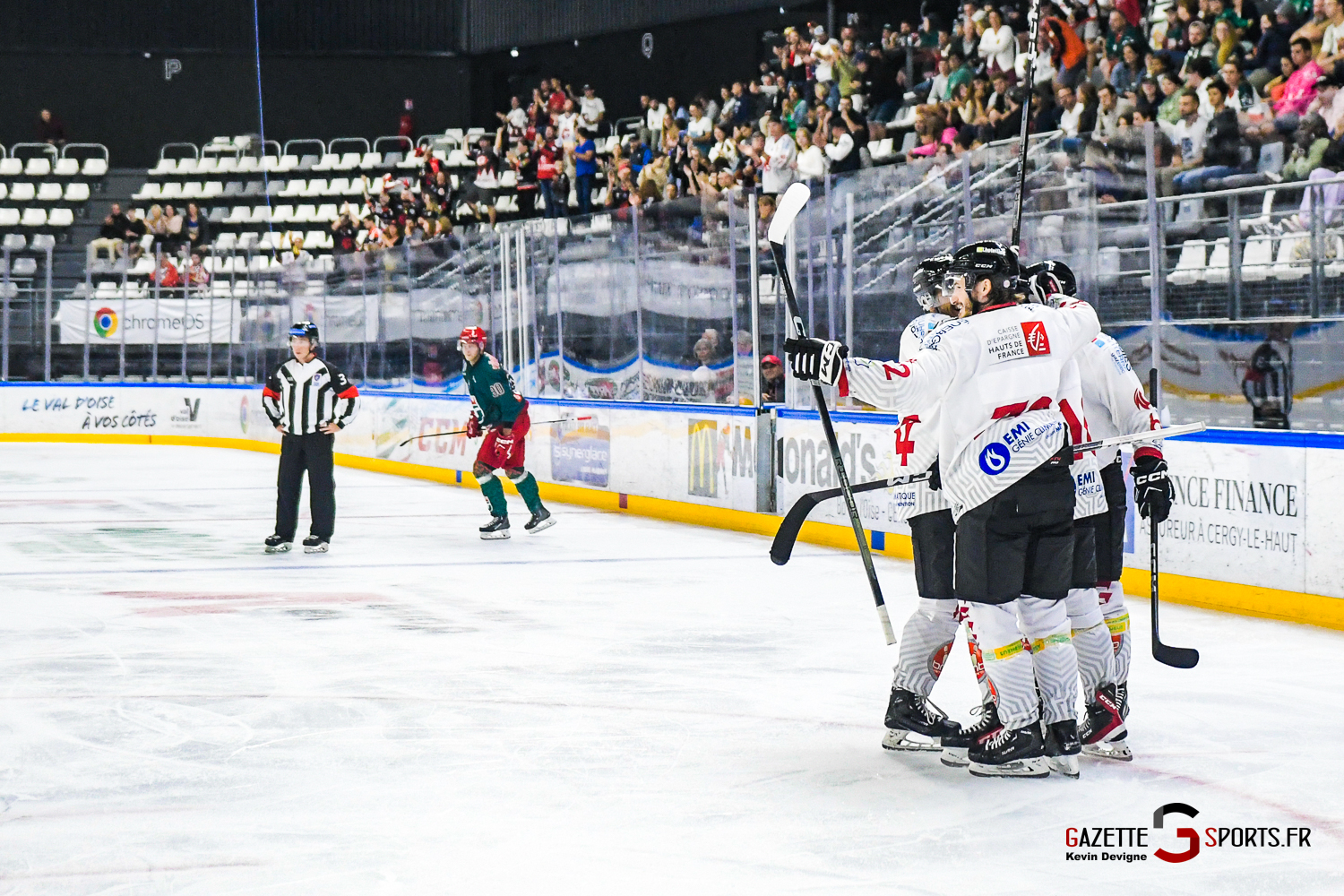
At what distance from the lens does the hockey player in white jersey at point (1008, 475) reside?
4293 mm

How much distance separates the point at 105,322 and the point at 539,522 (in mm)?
12067

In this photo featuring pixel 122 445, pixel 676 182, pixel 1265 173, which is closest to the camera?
pixel 1265 173

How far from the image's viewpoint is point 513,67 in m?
26.8

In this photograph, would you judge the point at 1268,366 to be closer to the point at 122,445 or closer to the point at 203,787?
the point at 203,787

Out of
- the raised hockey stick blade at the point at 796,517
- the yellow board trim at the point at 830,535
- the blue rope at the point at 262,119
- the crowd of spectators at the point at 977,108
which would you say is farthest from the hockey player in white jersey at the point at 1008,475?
the blue rope at the point at 262,119

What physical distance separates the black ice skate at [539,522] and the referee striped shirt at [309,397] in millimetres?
1845

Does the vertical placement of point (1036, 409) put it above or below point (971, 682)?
above

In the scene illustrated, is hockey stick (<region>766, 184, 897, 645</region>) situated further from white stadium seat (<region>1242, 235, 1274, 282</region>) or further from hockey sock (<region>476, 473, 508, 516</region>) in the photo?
hockey sock (<region>476, 473, 508, 516</region>)

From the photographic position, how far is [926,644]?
15.7 feet

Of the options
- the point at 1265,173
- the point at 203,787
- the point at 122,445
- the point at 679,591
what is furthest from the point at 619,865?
the point at 122,445

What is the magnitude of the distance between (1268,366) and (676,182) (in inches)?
417

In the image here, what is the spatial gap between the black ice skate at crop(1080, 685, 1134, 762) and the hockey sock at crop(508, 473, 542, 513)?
7081 mm

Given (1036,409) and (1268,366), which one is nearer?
(1036,409)

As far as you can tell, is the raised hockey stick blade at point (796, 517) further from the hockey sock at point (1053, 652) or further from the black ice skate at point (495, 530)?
the black ice skate at point (495, 530)
